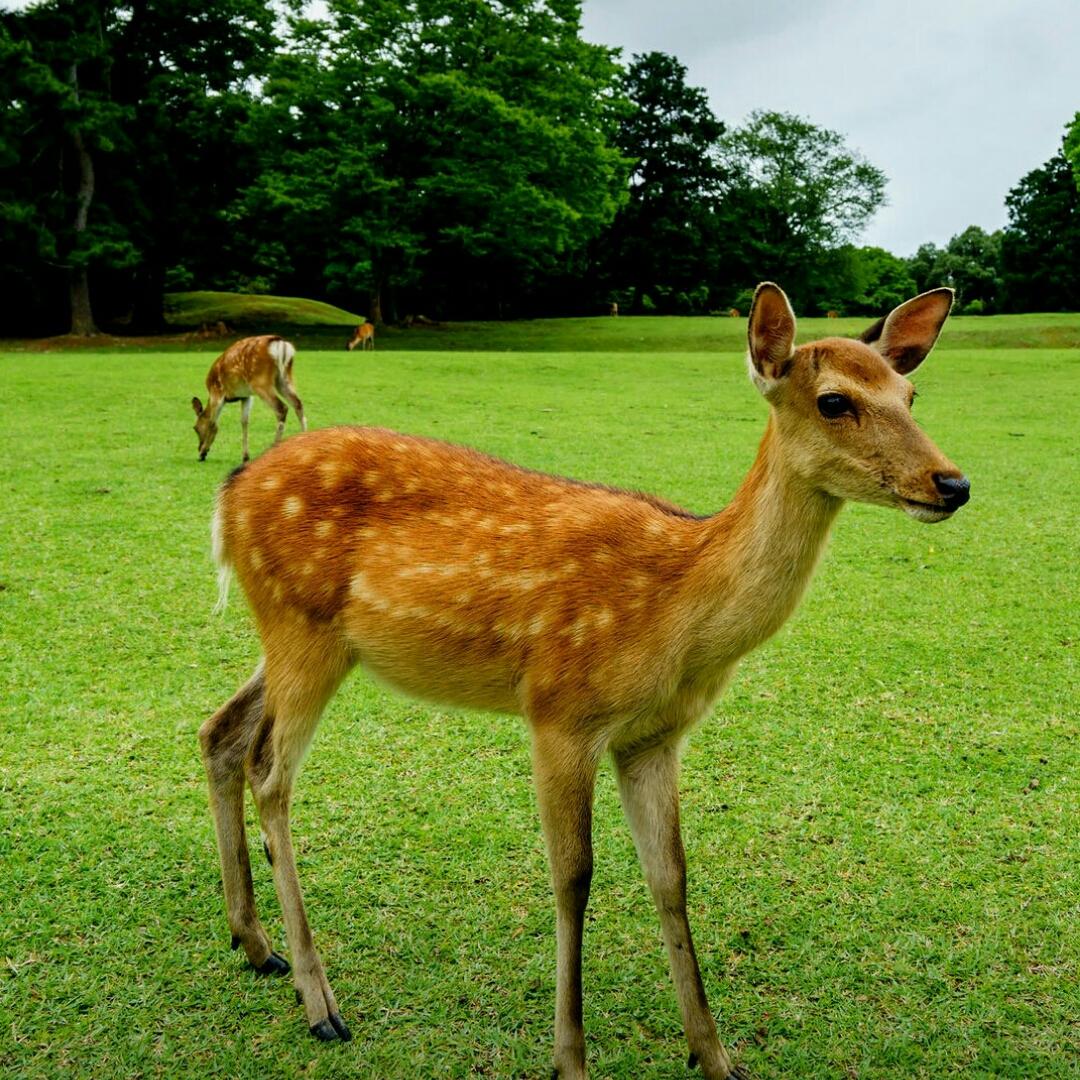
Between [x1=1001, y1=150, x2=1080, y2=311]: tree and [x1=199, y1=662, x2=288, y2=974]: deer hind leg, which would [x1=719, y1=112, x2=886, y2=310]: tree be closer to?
[x1=1001, y1=150, x2=1080, y2=311]: tree

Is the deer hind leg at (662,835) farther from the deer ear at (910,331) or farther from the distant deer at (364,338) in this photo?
the distant deer at (364,338)

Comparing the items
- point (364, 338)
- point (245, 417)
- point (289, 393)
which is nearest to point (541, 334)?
point (364, 338)

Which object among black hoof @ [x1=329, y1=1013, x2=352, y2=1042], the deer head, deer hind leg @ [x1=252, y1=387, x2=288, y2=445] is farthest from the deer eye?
deer hind leg @ [x1=252, y1=387, x2=288, y2=445]

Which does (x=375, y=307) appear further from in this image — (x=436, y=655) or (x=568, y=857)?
(x=568, y=857)

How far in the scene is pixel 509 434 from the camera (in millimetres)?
10148

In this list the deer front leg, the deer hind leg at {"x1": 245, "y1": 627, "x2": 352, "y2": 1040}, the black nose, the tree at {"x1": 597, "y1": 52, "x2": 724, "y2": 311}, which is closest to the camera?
the black nose

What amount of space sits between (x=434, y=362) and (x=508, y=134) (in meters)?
12.0

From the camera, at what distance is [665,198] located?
49625 millimetres

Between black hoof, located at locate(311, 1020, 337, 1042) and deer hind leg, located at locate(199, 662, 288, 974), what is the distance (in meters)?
0.27

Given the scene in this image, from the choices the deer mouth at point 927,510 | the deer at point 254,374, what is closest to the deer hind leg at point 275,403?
the deer at point 254,374

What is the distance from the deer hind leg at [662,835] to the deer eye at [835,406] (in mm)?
859

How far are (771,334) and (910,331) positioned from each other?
0.41m

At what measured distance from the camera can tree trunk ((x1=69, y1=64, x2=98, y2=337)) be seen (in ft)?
84.2

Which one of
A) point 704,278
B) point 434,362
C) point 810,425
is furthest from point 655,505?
point 704,278
